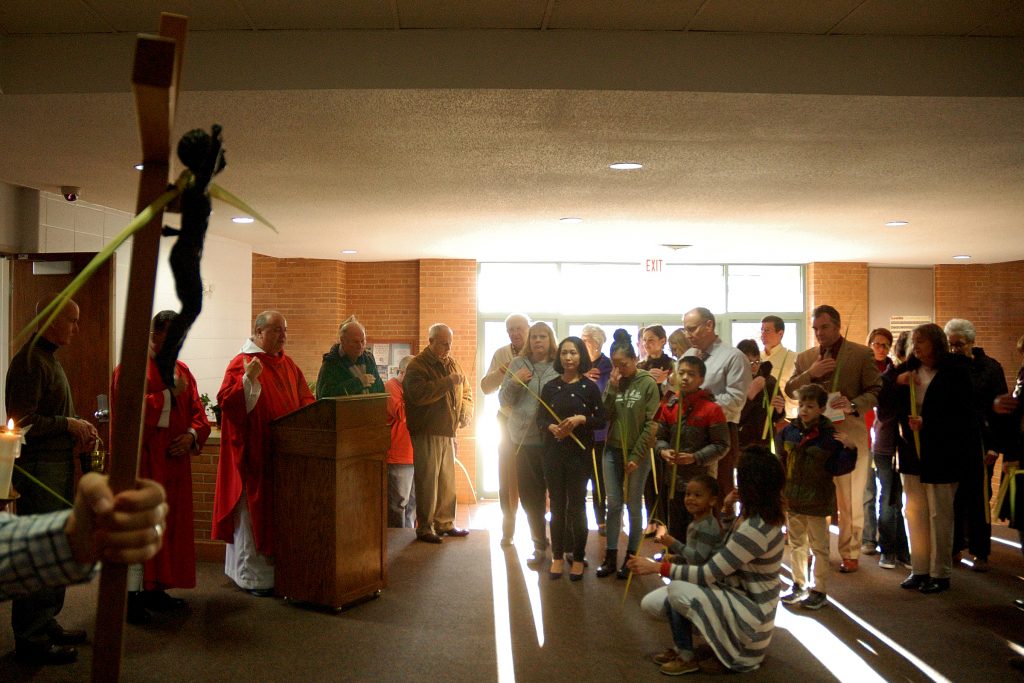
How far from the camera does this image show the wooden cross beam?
1.06 m

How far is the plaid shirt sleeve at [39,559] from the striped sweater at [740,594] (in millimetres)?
2456

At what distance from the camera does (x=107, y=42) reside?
3516mm

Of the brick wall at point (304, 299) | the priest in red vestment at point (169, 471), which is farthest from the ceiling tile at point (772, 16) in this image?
the brick wall at point (304, 299)

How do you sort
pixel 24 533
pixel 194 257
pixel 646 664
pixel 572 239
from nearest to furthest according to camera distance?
pixel 194 257 < pixel 24 533 < pixel 646 664 < pixel 572 239

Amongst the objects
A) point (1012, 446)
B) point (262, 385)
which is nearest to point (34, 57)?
point (262, 385)

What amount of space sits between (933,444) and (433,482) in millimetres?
3036

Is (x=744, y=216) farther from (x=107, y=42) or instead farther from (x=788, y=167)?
(x=107, y=42)

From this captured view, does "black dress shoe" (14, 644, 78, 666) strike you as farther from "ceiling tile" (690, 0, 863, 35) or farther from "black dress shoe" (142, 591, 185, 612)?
"ceiling tile" (690, 0, 863, 35)

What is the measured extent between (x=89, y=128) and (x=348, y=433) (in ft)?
6.42

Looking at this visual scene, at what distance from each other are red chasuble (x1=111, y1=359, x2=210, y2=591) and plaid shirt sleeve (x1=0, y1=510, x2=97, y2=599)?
251cm

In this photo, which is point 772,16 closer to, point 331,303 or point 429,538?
point 429,538

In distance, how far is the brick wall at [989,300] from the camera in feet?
35.3

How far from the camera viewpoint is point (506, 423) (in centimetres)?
522

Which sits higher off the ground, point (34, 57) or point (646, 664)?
point (34, 57)
